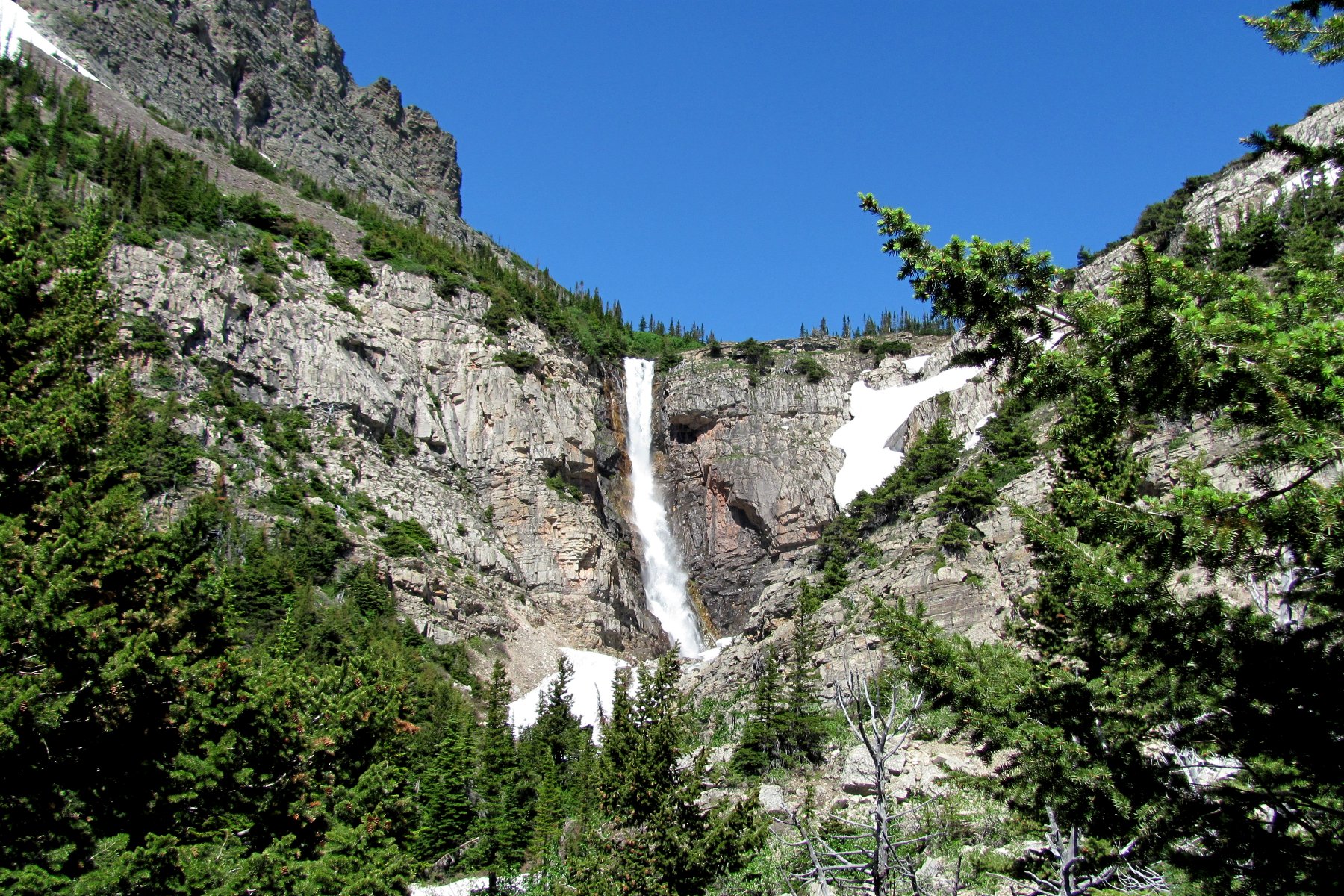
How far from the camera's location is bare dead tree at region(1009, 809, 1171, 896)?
24.0 feet

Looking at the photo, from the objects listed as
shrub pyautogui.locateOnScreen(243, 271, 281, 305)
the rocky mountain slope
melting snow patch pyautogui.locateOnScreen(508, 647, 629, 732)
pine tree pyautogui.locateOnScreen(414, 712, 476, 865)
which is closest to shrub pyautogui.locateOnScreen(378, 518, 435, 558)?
the rocky mountain slope

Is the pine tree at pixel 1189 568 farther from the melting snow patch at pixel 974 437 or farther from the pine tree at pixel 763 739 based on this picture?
the melting snow patch at pixel 974 437

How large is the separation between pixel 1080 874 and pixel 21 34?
114 metres

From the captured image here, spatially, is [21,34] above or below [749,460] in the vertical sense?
above

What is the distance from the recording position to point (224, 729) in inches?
→ 627

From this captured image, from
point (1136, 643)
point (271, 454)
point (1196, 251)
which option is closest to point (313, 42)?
point (271, 454)

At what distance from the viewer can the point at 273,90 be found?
112125 millimetres

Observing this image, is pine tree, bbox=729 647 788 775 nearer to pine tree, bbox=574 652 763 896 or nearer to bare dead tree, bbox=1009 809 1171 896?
pine tree, bbox=574 652 763 896

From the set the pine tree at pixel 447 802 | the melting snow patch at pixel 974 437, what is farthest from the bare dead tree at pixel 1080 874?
the melting snow patch at pixel 974 437

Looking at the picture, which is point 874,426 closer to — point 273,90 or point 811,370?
point 811,370

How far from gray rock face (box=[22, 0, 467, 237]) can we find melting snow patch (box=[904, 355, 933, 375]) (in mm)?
65819

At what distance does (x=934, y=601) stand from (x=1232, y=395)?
1140 inches

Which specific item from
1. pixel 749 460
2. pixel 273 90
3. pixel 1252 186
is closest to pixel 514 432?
Answer: pixel 749 460

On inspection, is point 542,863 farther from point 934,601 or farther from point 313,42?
point 313,42
